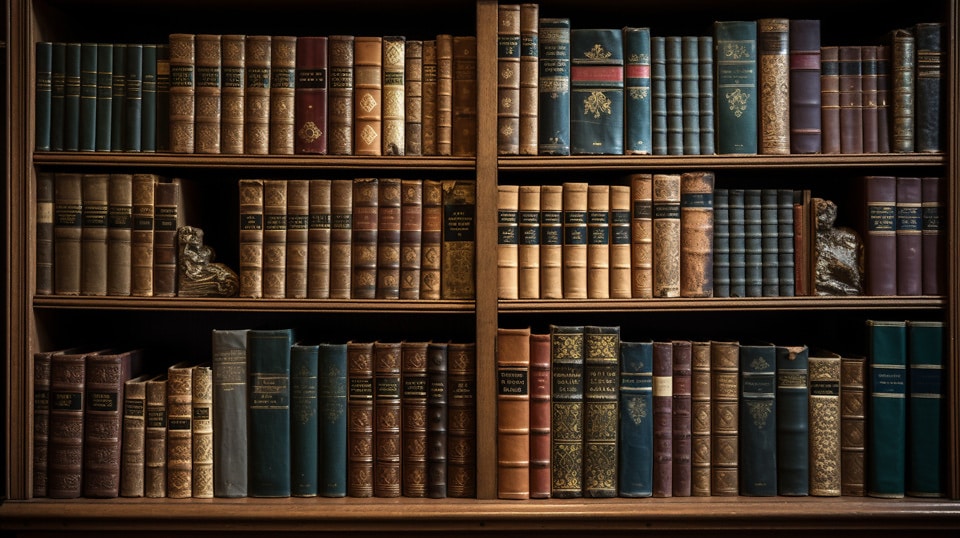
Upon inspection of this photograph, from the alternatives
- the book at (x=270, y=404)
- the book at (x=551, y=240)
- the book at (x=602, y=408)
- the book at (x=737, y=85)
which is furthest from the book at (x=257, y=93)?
the book at (x=737, y=85)

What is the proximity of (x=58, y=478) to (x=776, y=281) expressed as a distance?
5.80 ft

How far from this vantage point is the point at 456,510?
5.60ft

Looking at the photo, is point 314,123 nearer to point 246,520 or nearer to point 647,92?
point 647,92

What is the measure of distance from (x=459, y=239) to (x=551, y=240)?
22 centimetres

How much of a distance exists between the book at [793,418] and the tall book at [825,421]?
0.05 ft

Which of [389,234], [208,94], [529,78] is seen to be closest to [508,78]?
[529,78]

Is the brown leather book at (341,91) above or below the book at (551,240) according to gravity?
above

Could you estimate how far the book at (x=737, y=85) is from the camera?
174 centimetres

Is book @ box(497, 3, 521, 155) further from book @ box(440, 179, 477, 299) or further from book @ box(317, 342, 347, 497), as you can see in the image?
book @ box(317, 342, 347, 497)

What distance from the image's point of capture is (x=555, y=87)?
68.3 inches

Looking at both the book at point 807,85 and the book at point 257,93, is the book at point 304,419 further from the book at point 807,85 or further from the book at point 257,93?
the book at point 807,85

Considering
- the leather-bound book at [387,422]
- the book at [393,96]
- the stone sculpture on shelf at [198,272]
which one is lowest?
the leather-bound book at [387,422]

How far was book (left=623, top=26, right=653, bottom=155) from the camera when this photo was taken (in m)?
1.74

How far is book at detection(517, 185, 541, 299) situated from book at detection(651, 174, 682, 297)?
0.28m
